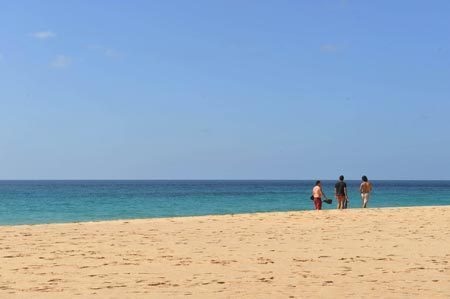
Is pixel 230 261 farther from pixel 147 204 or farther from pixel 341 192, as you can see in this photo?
pixel 147 204

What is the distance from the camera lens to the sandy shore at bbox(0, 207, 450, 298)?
8414 millimetres

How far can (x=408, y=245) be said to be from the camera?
44.4 feet

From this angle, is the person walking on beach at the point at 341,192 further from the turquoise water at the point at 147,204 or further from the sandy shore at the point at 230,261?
the turquoise water at the point at 147,204

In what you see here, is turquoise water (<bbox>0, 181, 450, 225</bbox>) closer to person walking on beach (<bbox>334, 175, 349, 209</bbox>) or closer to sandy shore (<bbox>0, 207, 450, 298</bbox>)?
person walking on beach (<bbox>334, 175, 349, 209</bbox>)

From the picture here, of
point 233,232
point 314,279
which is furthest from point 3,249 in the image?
point 314,279

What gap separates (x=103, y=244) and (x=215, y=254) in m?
3.55

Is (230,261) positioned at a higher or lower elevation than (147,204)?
higher

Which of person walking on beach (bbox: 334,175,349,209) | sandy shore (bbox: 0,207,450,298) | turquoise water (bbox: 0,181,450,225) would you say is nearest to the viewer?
sandy shore (bbox: 0,207,450,298)

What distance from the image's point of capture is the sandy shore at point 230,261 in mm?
8414

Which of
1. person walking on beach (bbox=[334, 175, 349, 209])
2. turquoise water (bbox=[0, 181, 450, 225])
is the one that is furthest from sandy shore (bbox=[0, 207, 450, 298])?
turquoise water (bbox=[0, 181, 450, 225])

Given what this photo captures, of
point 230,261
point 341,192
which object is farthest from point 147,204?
point 230,261

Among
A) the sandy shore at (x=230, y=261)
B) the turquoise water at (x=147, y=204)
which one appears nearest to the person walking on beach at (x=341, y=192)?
the sandy shore at (x=230, y=261)

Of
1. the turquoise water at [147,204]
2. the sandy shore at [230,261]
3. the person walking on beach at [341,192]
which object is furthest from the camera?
the turquoise water at [147,204]

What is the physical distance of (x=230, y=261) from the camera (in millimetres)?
11234
